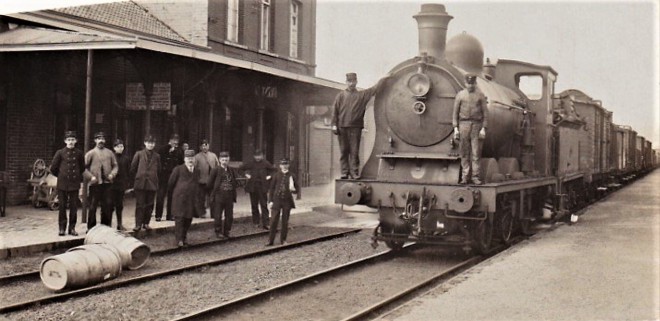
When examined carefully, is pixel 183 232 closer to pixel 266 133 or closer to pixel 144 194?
pixel 144 194

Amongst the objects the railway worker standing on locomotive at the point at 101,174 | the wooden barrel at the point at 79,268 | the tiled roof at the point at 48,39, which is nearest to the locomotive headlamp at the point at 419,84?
the tiled roof at the point at 48,39

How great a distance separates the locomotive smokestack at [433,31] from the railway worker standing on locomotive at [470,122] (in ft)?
3.84

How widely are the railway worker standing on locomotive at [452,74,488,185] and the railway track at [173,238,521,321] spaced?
135 centimetres

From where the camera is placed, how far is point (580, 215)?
1499cm

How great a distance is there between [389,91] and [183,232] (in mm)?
3766

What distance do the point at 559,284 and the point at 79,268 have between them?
5.10 m

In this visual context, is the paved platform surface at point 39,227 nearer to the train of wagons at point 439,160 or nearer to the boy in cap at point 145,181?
the boy in cap at point 145,181

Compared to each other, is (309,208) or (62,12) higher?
(62,12)

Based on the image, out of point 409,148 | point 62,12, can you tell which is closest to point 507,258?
point 409,148

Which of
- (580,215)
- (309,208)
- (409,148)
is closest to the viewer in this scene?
(409,148)

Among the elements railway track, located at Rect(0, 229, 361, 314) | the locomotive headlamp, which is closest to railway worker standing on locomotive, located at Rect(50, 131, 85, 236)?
railway track, located at Rect(0, 229, 361, 314)

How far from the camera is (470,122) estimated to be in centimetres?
863

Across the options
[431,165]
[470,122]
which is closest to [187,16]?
[431,165]

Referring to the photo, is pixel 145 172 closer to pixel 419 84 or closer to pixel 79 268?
pixel 79 268
